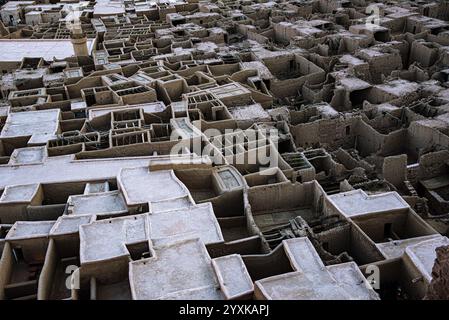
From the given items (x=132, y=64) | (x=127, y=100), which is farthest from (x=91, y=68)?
(x=127, y=100)

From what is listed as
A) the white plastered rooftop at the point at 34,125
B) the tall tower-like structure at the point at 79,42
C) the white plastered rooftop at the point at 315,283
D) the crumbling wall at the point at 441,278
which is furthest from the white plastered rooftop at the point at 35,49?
the crumbling wall at the point at 441,278

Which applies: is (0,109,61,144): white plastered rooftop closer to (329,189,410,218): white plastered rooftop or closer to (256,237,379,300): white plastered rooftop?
(329,189,410,218): white plastered rooftop

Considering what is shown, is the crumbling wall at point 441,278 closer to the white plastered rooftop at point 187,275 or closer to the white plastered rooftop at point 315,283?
the white plastered rooftop at point 315,283

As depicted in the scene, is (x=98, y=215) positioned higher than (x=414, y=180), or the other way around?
(x=98, y=215)

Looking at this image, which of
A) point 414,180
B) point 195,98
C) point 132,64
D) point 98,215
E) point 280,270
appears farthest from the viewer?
point 132,64

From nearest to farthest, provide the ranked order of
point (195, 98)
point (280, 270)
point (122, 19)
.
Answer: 1. point (280, 270)
2. point (195, 98)
3. point (122, 19)

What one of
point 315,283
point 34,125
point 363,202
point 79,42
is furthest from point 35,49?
point 315,283

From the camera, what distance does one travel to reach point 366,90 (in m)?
34.8

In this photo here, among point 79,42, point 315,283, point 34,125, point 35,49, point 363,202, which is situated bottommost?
point 363,202

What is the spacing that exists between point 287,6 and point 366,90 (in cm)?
2329

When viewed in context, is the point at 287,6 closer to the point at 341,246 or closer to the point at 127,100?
the point at 127,100

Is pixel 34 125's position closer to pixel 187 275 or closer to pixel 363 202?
pixel 187 275

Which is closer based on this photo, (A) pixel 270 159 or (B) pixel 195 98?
(A) pixel 270 159

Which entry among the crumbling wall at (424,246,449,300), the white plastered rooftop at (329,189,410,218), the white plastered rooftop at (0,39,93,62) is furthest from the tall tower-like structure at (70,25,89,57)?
the crumbling wall at (424,246,449,300)
